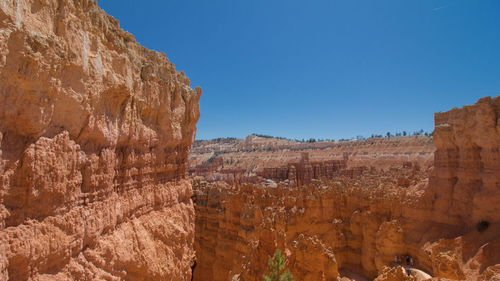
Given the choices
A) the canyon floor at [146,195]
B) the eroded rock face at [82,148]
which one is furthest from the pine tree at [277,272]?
the eroded rock face at [82,148]

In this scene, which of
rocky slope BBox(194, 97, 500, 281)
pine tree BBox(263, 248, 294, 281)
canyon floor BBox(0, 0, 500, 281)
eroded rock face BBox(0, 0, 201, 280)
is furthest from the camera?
rocky slope BBox(194, 97, 500, 281)

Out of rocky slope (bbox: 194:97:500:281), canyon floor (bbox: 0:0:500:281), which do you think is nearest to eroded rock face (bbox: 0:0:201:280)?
canyon floor (bbox: 0:0:500:281)

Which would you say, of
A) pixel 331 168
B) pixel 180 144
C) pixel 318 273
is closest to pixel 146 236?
pixel 180 144

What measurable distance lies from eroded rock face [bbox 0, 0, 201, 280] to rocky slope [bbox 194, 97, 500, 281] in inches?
188

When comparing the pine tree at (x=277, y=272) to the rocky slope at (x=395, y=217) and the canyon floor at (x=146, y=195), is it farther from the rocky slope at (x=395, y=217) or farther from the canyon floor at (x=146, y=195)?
the rocky slope at (x=395, y=217)

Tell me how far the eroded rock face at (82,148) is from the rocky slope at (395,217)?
477 cm

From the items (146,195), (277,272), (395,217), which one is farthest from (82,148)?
(395,217)

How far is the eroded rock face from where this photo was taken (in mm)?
4906

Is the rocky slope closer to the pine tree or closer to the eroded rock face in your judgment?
the pine tree

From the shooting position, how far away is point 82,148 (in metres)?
6.70

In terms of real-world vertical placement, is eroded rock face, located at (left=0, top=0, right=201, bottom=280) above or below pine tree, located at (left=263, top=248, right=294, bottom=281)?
above

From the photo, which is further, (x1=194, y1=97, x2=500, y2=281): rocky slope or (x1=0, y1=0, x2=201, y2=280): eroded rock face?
(x1=194, y1=97, x2=500, y2=281): rocky slope

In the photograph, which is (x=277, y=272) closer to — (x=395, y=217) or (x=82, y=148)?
(x=82, y=148)

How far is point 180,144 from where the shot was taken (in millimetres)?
12500
